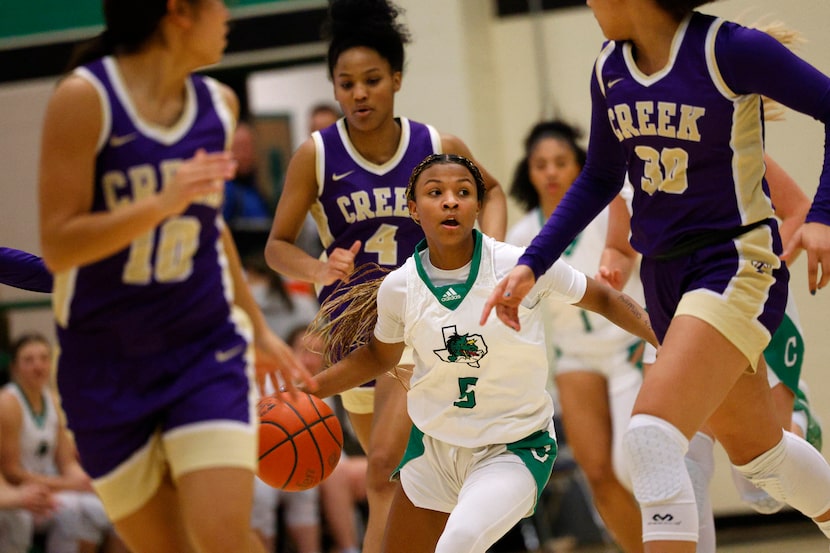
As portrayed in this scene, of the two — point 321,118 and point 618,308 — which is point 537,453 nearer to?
point 618,308

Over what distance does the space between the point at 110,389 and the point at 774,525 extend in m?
5.70

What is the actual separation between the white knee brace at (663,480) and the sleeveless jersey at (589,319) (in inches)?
98.7

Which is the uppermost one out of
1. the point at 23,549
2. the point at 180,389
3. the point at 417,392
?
the point at 180,389

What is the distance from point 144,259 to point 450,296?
1186 millimetres

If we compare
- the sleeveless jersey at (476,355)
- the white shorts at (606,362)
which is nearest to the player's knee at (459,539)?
the sleeveless jersey at (476,355)

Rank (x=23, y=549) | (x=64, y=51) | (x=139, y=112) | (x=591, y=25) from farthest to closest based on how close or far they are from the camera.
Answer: (x=64, y=51), (x=591, y=25), (x=23, y=549), (x=139, y=112)

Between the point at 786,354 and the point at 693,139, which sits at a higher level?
the point at 693,139

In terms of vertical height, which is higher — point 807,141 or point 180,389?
point 180,389

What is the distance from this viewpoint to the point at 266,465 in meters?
3.77

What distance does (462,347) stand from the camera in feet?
11.6

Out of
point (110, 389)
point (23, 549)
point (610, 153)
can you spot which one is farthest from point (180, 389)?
point (23, 549)

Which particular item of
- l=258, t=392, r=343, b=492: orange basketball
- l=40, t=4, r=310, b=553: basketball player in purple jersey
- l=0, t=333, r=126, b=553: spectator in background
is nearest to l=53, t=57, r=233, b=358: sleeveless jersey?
l=40, t=4, r=310, b=553: basketball player in purple jersey

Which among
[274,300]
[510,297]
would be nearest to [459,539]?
[510,297]

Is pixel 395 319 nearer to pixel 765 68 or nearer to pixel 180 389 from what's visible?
pixel 180 389
